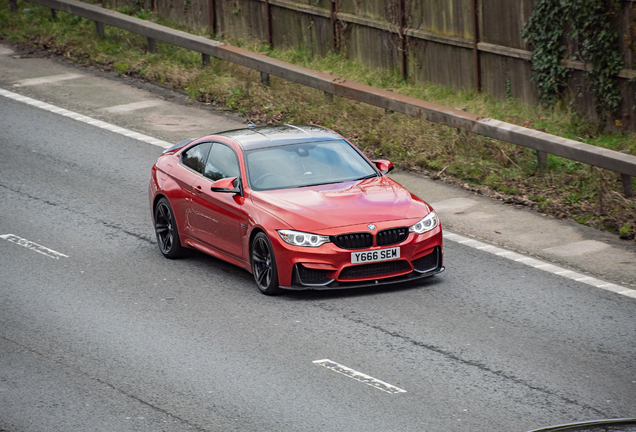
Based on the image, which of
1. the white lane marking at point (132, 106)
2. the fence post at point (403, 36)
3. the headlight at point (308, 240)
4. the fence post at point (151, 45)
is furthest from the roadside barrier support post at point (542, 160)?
the fence post at point (151, 45)

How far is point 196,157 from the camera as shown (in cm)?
1240

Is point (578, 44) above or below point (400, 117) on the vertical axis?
above

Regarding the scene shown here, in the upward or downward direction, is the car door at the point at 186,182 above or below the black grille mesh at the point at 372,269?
above

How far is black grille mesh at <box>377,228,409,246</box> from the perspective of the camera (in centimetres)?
1051

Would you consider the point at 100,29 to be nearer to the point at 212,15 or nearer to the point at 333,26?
the point at 212,15

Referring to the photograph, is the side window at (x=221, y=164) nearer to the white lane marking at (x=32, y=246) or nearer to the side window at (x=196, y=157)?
the side window at (x=196, y=157)

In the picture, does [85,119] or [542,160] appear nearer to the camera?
[542,160]

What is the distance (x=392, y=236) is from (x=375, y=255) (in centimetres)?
28

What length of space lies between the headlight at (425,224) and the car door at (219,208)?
5.74 feet

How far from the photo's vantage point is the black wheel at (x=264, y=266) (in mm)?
10596

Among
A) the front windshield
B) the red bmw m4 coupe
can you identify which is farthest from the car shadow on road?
the front windshield

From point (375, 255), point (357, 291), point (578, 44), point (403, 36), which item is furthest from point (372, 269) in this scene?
point (403, 36)

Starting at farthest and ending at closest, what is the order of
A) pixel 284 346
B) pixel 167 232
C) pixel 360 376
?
pixel 167 232 < pixel 284 346 < pixel 360 376

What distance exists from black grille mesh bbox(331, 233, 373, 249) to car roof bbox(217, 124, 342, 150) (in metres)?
1.86
